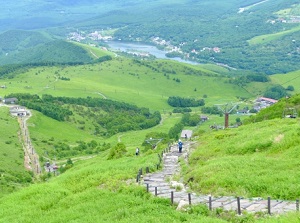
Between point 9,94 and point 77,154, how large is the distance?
69.6m

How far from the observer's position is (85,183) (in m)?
34.1

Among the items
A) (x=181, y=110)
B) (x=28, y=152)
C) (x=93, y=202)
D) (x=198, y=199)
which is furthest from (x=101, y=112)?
(x=198, y=199)

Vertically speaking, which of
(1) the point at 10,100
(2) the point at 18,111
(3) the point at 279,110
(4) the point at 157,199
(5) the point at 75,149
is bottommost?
(5) the point at 75,149

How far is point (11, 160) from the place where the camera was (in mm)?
86188

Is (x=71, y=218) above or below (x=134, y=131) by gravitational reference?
above

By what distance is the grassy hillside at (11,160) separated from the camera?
67.3 meters

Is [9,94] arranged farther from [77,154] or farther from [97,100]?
[77,154]

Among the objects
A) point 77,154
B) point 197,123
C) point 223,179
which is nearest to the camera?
point 223,179

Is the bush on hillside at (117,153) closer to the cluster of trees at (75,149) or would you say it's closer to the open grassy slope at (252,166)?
the open grassy slope at (252,166)

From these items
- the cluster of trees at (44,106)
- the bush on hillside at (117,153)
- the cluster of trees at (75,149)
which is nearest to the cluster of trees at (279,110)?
the bush on hillside at (117,153)

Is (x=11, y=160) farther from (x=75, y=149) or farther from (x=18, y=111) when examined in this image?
(x=18, y=111)

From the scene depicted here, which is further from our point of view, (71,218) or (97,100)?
(97,100)

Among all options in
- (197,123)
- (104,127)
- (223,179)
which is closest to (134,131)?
(104,127)

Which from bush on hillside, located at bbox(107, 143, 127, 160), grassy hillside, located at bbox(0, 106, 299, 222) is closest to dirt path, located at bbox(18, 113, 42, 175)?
bush on hillside, located at bbox(107, 143, 127, 160)
